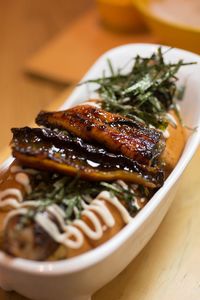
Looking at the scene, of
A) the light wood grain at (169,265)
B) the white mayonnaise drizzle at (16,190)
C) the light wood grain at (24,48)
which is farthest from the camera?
the light wood grain at (24,48)

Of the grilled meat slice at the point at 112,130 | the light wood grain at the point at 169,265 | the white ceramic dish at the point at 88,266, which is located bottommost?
the light wood grain at the point at 169,265

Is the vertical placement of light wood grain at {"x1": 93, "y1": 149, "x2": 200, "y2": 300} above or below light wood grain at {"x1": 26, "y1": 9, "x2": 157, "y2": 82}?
below

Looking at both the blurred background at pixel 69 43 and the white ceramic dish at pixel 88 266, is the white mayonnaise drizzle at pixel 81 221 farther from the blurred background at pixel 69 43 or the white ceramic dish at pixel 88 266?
the blurred background at pixel 69 43

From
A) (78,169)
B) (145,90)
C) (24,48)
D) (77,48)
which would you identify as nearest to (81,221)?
(78,169)

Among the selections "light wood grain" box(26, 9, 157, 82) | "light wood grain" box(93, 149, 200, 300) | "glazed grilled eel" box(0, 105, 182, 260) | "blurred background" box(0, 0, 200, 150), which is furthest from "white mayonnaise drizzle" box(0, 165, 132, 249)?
"light wood grain" box(26, 9, 157, 82)

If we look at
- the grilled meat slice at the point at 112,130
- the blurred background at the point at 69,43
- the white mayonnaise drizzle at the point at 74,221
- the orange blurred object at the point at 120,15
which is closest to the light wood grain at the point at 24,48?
the blurred background at the point at 69,43

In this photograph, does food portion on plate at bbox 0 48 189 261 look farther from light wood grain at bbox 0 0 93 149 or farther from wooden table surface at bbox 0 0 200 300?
light wood grain at bbox 0 0 93 149

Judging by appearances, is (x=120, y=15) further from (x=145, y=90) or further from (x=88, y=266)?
(x=88, y=266)
